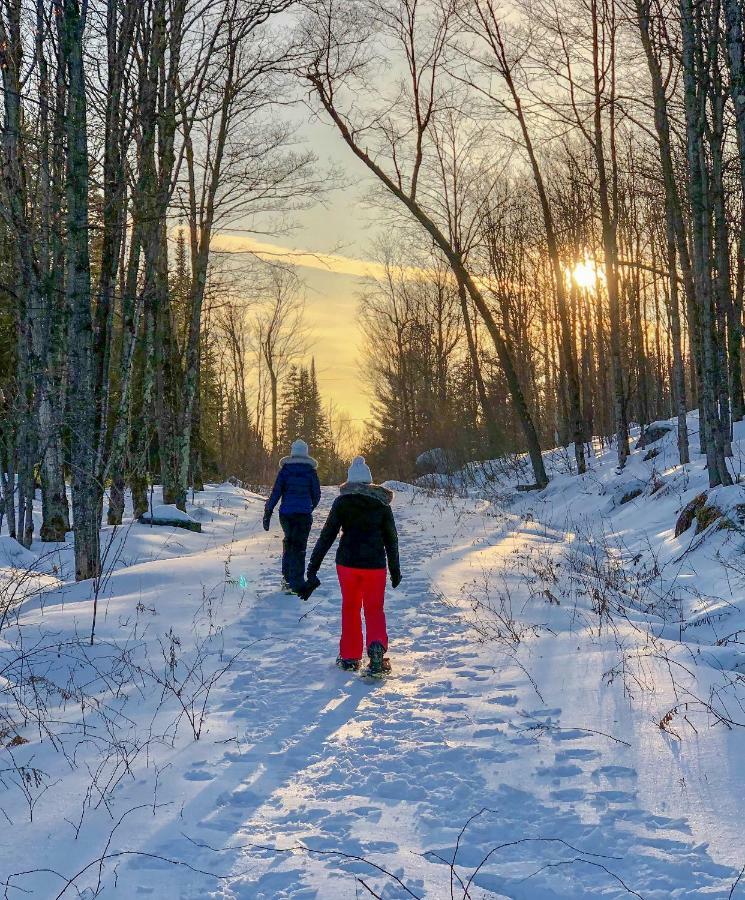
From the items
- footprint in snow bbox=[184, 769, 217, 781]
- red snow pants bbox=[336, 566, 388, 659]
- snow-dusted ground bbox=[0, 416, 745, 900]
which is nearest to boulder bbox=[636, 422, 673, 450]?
snow-dusted ground bbox=[0, 416, 745, 900]

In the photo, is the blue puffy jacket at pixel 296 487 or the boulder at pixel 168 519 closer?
the blue puffy jacket at pixel 296 487

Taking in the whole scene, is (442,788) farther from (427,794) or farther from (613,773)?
(613,773)

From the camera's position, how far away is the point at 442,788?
3.61 meters

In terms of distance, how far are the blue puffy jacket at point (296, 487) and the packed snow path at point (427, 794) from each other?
9.42 feet

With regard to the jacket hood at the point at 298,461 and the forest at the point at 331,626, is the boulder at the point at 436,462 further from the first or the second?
the jacket hood at the point at 298,461

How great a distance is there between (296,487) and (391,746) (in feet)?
16.7

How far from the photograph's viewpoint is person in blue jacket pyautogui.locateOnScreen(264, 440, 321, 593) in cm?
884

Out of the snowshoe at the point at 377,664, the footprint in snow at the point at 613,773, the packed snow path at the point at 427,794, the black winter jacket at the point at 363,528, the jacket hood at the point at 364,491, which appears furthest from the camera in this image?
the jacket hood at the point at 364,491

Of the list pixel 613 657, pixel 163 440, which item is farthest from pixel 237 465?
pixel 613 657

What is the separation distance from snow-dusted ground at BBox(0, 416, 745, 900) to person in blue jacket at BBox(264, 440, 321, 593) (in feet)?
1.49

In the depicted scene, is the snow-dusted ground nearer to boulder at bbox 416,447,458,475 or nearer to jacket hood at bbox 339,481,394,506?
jacket hood at bbox 339,481,394,506

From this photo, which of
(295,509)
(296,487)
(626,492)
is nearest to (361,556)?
(295,509)

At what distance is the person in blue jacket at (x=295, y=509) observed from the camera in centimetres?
884

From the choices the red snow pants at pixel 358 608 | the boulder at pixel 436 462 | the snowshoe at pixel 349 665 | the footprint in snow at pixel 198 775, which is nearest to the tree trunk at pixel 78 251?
the red snow pants at pixel 358 608
